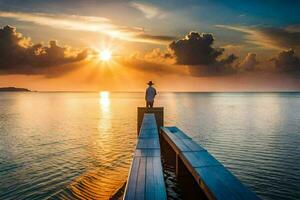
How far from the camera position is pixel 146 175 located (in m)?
7.62

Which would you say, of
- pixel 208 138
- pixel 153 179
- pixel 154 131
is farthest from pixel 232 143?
pixel 153 179

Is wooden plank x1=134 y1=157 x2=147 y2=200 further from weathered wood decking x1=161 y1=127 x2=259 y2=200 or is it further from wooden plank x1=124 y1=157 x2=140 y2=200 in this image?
weathered wood decking x1=161 y1=127 x2=259 y2=200

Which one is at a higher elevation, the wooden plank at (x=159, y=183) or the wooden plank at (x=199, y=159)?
the wooden plank at (x=199, y=159)

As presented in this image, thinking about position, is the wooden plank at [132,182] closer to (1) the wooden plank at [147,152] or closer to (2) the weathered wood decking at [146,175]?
(2) the weathered wood decking at [146,175]

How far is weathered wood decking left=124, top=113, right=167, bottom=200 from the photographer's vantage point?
6.32 meters

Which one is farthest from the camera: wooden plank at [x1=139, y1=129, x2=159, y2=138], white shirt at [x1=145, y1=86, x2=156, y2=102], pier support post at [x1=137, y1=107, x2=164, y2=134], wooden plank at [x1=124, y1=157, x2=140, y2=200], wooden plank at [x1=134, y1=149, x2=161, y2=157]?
white shirt at [x1=145, y1=86, x2=156, y2=102]

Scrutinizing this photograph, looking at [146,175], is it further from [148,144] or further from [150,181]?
[148,144]

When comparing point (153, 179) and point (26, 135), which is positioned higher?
point (153, 179)

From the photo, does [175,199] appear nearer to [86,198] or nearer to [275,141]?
[86,198]

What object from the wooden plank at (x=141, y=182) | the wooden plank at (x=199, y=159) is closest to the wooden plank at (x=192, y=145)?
the wooden plank at (x=199, y=159)

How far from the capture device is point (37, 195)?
41.9 ft

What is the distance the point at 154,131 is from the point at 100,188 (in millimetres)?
3877

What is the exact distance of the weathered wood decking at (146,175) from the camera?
6.32 metres

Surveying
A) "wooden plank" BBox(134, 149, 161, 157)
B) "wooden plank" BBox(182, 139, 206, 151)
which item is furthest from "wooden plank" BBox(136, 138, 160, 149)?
"wooden plank" BBox(182, 139, 206, 151)
